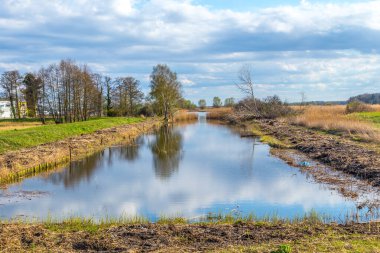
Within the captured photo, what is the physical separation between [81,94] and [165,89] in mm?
14562

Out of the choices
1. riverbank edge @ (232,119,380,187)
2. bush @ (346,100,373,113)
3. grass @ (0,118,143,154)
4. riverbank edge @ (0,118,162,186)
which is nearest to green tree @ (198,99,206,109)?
bush @ (346,100,373,113)

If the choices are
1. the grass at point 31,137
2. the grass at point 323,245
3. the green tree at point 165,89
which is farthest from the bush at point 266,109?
the grass at point 323,245

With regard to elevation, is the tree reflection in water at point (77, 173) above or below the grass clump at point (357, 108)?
below

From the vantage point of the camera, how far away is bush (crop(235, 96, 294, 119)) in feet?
148

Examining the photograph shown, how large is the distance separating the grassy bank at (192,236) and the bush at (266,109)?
1463 inches

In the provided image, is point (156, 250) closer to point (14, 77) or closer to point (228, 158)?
point (228, 158)

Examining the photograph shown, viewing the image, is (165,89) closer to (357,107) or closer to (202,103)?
(357,107)

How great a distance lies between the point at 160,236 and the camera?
7535 mm

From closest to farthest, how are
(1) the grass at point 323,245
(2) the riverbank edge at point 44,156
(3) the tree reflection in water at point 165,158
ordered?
Result: 1. (1) the grass at point 323,245
2. (2) the riverbank edge at point 44,156
3. (3) the tree reflection in water at point 165,158

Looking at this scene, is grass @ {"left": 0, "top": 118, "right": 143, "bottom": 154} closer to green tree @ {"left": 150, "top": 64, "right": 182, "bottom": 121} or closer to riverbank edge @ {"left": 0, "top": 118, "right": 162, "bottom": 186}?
riverbank edge @ {"left": 0, "top": 118, "right": 162, "bottom": 186}

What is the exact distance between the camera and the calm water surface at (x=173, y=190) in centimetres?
1078

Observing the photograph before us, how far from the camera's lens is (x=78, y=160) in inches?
796

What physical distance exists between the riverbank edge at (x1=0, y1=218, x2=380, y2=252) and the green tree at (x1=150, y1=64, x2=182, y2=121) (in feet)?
156

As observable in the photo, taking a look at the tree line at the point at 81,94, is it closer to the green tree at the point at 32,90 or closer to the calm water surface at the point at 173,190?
the green tree at the point at 32,90
